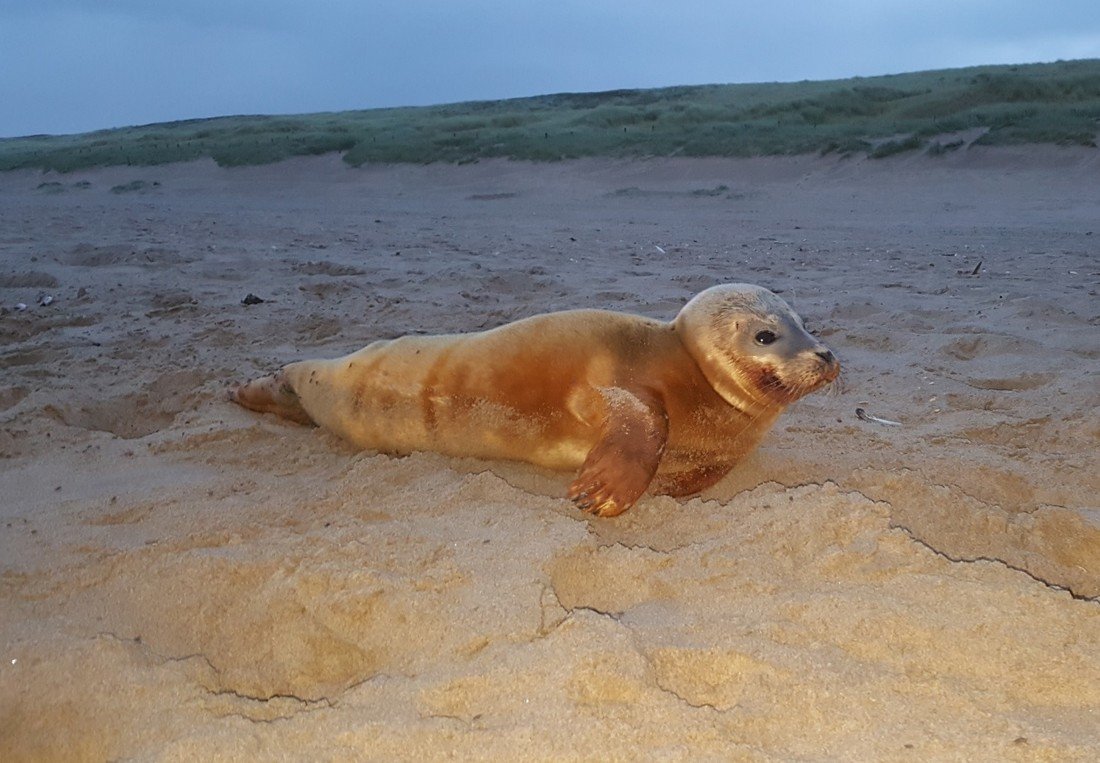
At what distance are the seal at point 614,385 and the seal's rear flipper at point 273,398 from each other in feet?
1.69

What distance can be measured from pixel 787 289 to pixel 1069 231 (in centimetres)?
422

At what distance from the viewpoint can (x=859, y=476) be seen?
2777mm

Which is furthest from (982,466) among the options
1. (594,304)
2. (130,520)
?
(594,304)

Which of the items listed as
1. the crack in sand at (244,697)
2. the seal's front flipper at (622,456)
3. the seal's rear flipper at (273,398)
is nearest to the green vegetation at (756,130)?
the seal's rear flipper at (273,398)

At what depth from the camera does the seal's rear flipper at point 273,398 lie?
3.53 m

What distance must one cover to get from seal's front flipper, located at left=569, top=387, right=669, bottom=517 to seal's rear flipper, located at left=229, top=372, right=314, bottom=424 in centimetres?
131

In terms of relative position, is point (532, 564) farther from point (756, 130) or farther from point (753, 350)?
point (756, 130)

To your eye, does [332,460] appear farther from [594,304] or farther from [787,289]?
[787,289]

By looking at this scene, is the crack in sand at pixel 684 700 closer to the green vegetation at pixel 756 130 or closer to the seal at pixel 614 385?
the seal at pixel 614 385

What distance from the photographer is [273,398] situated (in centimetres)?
359

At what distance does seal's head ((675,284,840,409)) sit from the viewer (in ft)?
9.30

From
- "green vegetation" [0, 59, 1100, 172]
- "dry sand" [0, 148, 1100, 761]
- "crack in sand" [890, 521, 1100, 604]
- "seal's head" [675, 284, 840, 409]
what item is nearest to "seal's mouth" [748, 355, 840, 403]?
"seal's head" [675, 284, 840, 409]

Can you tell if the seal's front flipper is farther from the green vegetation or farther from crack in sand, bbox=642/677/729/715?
the green vegetation

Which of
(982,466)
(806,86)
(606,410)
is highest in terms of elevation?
(806,86)
